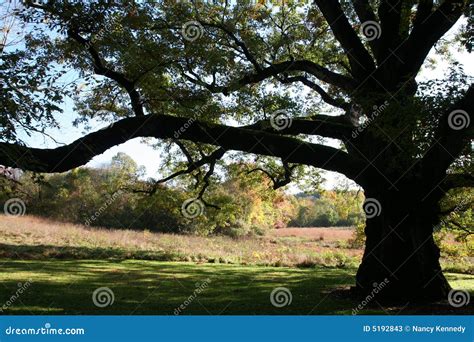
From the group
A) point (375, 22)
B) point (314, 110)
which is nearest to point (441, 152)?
point (375, 22)

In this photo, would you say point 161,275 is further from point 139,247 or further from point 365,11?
point 139,247

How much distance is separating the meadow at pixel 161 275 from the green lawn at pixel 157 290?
19 mm

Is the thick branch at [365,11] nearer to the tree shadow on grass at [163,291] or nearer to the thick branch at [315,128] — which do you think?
the thick branch at [315,128]

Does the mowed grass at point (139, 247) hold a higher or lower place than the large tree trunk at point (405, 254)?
lower

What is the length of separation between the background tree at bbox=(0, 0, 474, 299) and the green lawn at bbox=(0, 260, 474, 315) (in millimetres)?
1931

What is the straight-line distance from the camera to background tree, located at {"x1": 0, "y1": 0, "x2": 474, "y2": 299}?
7918 mm

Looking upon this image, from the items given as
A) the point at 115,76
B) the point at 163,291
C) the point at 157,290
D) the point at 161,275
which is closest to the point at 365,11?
the point at 115,76

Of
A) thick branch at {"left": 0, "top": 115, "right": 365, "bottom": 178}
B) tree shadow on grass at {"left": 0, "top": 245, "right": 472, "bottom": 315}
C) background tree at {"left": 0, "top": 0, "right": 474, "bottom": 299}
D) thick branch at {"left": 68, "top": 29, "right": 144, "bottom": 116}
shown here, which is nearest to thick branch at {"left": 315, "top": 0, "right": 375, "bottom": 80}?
background tree at {"left": 0, "top": 0, "right": 474, "bottom": 299}

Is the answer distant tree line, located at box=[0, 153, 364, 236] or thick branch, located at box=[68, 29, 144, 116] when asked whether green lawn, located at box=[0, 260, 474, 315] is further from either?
thick branch, located at box=[68, 29, 144, 116]

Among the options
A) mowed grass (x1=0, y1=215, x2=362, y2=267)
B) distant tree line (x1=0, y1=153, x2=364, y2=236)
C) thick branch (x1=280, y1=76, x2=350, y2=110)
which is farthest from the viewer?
mowed grass (x1=0, y1=215, x2=362, y2=267)

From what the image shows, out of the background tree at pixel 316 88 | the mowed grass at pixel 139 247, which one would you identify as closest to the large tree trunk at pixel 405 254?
the background tree at pixel 316 88

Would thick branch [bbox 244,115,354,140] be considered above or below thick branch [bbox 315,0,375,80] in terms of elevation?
below

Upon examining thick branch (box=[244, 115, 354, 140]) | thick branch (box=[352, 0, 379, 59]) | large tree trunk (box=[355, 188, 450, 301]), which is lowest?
large tree trunk (box=[355, 188, 450, 301])

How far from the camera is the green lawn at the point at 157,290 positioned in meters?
8.20
